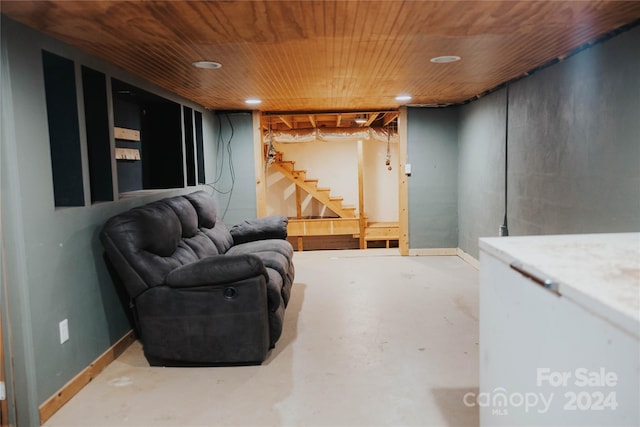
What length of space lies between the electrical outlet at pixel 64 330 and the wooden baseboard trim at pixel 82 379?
0.75 ft

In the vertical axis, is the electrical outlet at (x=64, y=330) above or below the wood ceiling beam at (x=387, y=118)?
below

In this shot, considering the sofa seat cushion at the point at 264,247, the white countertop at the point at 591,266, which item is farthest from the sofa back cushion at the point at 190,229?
the white countertop at the point at 591,266

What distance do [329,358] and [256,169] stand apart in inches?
128

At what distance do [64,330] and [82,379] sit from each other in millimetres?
326

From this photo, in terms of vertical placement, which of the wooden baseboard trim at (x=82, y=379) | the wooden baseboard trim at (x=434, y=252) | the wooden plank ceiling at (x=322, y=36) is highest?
the wooden plank ceiling at (x=322, y=36)

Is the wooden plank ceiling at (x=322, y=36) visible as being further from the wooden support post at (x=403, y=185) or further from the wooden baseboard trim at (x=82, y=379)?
the wooden baseboard trim at (x=82, y=379)

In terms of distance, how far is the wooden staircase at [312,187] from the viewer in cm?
840

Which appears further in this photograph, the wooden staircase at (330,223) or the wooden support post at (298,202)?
the wooden support post at (298,202)

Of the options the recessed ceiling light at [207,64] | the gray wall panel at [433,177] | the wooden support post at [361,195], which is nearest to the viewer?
the recessed ceiling light at [207,64]

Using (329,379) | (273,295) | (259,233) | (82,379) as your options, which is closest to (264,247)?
(259,233)

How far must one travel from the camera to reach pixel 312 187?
8.45m

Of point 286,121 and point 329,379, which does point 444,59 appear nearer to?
point 329,379

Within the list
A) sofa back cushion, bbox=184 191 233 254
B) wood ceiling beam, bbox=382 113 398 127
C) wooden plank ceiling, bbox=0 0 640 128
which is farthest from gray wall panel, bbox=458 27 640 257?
sofa back cushion, bbox=184 191 233 254

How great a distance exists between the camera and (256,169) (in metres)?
5.63
